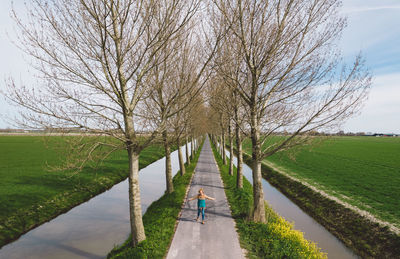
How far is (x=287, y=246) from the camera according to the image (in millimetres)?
7660

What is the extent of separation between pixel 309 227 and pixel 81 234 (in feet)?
41.2

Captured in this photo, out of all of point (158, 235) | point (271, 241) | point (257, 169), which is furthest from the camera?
point (257, 169)

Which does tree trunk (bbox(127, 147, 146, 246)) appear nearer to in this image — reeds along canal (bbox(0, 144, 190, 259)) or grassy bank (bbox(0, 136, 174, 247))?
grassy bank (bbox(0, 136, 174, 247))

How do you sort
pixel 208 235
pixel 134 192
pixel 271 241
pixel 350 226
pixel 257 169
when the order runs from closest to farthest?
pixel 134 192, pixel 271 241, pixel 208 235, pixel 257 169, pixel 350 226

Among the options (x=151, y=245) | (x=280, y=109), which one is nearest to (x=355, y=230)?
(x=280, y=109)

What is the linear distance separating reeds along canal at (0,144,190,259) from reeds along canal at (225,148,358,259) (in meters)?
9.15

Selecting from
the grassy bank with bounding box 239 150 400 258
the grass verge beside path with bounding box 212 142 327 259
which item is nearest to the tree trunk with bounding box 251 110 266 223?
the grass verge beside path with bounding box 212 142 327 259

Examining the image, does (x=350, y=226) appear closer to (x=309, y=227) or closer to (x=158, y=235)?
(x=309, y=227)

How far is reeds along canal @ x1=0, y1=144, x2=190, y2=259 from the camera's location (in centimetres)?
911

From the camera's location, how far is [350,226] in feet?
37.6

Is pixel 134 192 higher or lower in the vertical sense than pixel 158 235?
higher

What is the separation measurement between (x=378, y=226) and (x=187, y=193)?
1089cm

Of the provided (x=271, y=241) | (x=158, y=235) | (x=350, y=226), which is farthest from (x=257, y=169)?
(x=350, y=226)

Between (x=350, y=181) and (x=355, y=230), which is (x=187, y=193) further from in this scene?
(x=350, y=181)
